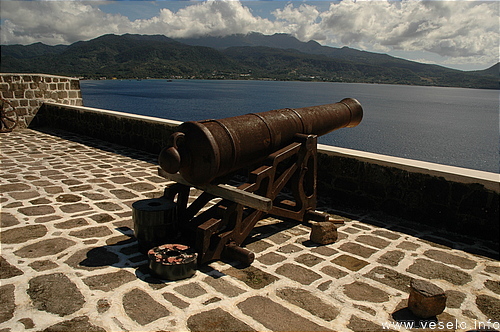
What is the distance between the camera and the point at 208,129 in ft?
11.0

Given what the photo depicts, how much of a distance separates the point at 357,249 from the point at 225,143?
1.77 metres

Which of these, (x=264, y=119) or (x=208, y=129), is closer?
(x=208, y=129)

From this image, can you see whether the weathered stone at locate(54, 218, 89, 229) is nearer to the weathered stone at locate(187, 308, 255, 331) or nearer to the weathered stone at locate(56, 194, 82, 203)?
the weathered stone at locate(56, 194, 82, 203)

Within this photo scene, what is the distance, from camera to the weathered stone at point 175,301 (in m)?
2.82

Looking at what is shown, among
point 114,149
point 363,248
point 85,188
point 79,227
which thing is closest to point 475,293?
point 363,248

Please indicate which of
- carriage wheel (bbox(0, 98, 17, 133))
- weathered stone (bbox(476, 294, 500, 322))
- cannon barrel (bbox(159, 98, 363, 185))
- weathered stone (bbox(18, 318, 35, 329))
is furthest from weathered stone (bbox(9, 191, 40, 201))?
carriage wheel (bbox(0, 98, 17, 133))

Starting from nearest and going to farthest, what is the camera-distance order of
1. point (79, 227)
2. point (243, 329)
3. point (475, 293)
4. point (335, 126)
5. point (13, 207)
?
point (243, 329) < point (475, 293) < point (79, 227) < point (13, 207) < point (335, 126)

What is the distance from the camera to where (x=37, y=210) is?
15.5 feet

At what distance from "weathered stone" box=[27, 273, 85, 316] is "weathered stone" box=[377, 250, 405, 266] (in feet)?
8.68

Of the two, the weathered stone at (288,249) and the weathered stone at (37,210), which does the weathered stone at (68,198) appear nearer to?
the weathered stone at (37,210)

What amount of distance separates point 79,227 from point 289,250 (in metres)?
2.26

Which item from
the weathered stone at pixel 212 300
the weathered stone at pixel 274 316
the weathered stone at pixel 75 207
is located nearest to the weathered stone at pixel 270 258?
the weathered stone at pixel 274 316

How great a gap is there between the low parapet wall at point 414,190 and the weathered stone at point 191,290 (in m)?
2.80

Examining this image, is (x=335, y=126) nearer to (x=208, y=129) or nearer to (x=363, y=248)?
(x=363, y=248)
